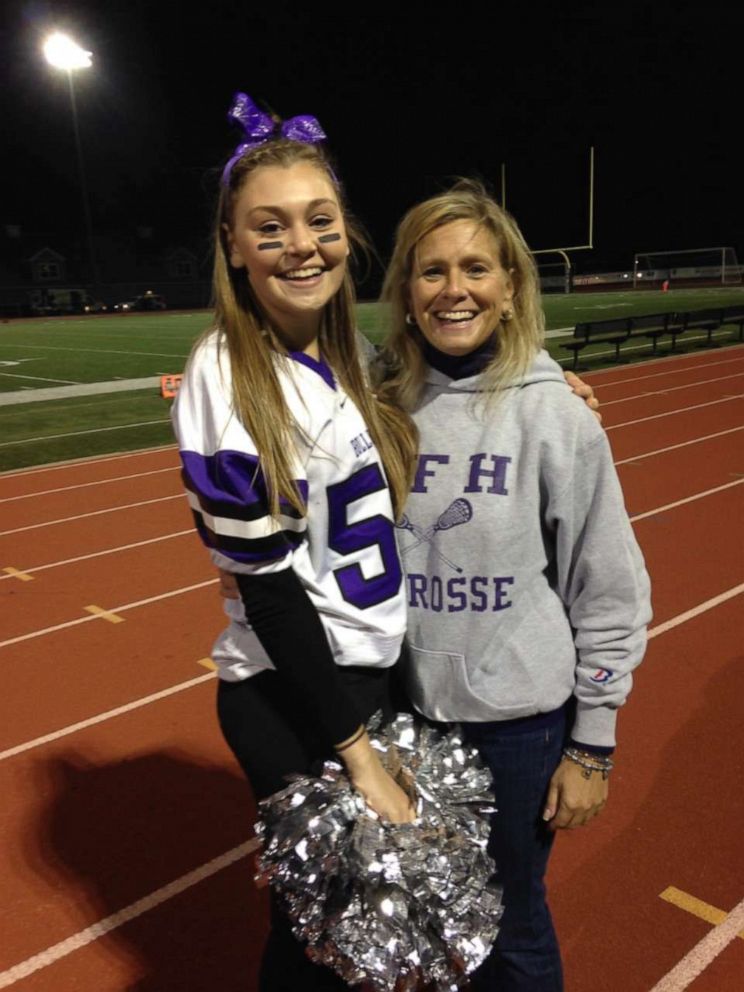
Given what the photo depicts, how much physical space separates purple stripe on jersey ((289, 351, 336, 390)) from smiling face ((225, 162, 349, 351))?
0.04 meters

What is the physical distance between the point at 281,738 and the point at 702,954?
5.39ft

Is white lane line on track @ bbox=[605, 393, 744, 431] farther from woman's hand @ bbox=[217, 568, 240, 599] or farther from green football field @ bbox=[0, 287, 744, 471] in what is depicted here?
woman's hand @ bbox=[217, 568, 240, 599]

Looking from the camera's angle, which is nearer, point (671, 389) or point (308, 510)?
point (308, 510)

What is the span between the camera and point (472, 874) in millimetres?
1492

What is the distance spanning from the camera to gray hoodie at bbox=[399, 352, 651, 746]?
5.14 feet

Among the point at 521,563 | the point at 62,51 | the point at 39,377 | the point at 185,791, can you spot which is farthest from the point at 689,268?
the point at 521,563

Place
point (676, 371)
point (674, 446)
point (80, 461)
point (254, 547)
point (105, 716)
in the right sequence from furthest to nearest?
point (676, 371) → point (80, 461) → point (674, 446) → point (105, 716) → point (254, 547)

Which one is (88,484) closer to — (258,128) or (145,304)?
(258,128)

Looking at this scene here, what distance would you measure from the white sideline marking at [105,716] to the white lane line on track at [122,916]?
1169 millimetres

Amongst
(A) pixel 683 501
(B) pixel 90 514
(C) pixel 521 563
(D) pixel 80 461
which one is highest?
(C) pixel 521 563

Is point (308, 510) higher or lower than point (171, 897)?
higher

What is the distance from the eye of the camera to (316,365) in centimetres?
154

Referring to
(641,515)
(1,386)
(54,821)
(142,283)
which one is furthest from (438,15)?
(54,821)

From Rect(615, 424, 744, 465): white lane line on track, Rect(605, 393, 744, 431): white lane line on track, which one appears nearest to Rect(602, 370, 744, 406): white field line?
Rect(605, 393, 744, 431): white lane line on track
